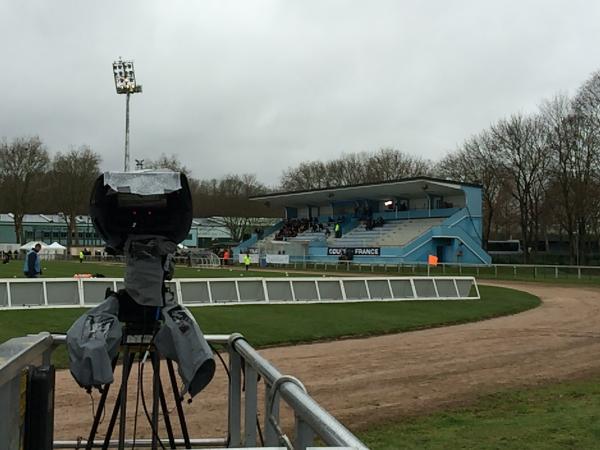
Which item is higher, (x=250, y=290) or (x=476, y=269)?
(x=250, y=290)

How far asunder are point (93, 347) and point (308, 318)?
1350cm

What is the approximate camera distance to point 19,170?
258 feet

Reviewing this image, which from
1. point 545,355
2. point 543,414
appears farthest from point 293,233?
point 543,414

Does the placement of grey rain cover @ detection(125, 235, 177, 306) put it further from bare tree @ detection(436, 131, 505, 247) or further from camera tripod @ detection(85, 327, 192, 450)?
bare tree @ detection(436, 131, 505, 247)

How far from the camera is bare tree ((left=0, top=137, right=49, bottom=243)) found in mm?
77812

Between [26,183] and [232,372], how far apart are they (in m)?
81.7

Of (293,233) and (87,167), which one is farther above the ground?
(87,167)

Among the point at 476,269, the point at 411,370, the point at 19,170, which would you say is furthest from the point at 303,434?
the point at 19,170

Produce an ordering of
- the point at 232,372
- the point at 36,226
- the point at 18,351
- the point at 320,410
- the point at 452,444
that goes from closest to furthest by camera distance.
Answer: the point at 320,410 → the point at 18,351 → the point at 232,372 → the point at 452,444 → the point at 36,226

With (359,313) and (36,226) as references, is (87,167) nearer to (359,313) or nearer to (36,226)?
(36,226)

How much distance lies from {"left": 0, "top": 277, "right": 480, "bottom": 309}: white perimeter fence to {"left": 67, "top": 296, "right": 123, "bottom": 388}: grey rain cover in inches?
417

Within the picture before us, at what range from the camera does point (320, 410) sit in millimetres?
2096

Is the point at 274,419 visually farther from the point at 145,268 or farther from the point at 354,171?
the point at 354,171

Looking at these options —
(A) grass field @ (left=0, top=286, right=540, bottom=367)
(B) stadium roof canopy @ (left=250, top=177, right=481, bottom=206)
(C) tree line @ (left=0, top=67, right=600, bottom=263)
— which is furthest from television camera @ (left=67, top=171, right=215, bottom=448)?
(B) stadium roof canopy @ (left=250, top=177, right=481, bottom=206)
